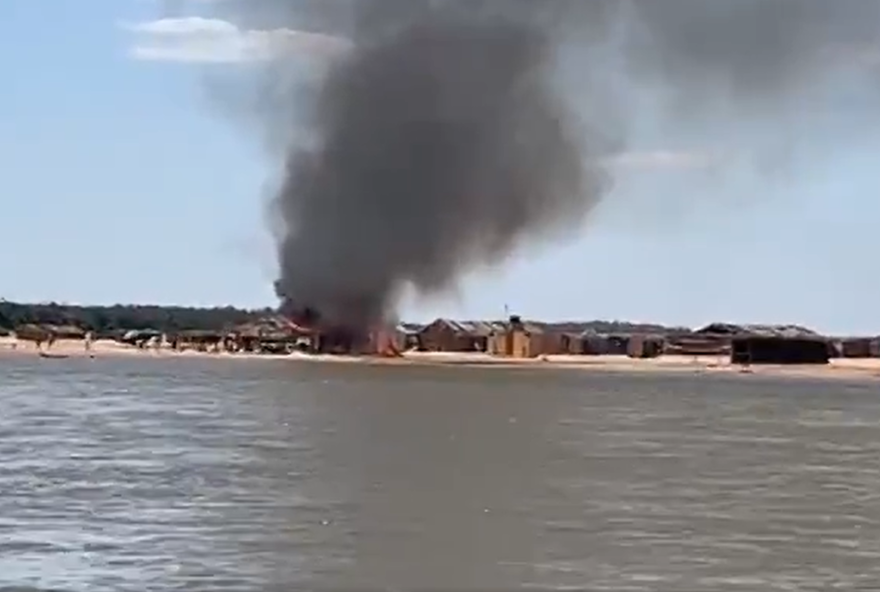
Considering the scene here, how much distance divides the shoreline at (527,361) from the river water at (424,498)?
233 feet

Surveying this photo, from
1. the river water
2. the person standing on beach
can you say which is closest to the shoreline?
the person standing on beach

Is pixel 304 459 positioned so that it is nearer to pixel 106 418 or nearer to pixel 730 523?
pixel 730 523

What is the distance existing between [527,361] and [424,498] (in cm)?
12180

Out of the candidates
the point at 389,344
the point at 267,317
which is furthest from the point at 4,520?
the point at 267,317

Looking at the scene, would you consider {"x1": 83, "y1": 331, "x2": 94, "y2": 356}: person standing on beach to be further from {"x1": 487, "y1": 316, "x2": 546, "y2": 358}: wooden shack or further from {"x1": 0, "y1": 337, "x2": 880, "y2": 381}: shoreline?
{"x1": 487, "y1": 316, "x2": 546, "y2": 358}: wooden shack

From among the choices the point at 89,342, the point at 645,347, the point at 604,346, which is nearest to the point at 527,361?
the point at 645,347

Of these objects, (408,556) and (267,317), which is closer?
(408,556)

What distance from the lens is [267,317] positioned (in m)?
174

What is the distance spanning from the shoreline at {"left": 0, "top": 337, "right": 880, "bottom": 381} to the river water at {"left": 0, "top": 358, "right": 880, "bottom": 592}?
2798 inches

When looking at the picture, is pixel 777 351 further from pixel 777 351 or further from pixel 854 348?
pixel 854 348

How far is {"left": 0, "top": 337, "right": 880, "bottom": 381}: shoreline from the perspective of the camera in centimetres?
13725

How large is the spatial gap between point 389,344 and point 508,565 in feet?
394

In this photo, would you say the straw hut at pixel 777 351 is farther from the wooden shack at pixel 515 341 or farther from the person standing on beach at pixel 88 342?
the person standing on beach at pixel 88 342

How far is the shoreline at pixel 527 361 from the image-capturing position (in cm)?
13725
